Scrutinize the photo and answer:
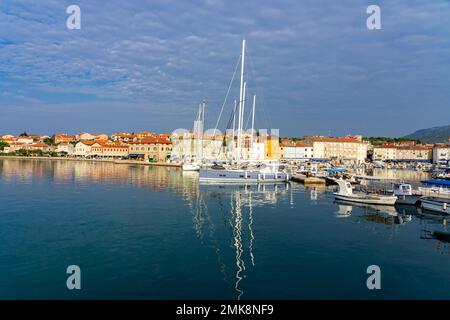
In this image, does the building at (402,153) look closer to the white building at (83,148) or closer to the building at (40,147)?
the white building at (83,148)

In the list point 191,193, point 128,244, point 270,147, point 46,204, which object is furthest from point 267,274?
point 270,147

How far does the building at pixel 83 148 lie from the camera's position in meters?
116

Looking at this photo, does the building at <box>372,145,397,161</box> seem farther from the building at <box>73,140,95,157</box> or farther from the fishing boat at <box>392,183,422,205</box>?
the fishing boat at <box>392,183,422,205</box>

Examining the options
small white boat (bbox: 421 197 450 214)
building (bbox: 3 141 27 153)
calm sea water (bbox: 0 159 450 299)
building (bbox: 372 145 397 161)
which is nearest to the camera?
calm sea water (bbox: 0 159 450 299)

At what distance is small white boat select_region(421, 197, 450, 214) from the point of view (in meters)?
24.9

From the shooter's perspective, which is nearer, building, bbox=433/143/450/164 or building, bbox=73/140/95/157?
building, bbox=433/143/450/164

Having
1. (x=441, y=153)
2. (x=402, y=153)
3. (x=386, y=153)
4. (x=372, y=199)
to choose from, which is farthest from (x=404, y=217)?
(x=402, y=153)

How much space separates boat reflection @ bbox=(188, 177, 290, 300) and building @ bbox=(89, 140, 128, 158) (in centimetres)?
8512

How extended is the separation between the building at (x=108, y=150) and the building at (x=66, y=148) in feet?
38.8

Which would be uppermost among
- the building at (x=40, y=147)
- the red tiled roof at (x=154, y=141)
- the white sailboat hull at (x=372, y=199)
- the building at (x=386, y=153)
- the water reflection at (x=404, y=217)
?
the red tiled roof at (x=154, y=141)

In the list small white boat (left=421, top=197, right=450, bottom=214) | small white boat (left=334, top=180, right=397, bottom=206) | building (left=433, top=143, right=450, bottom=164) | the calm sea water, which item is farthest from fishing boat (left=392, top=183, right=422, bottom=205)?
building (left=433, top=143, right=450, bottom=164)

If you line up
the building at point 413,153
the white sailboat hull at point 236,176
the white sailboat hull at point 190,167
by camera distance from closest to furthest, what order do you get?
the white sailboat hull at point 236,176
the white sailboat hull at point 190,167
the building at point 413,153

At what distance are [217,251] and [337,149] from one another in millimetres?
107757

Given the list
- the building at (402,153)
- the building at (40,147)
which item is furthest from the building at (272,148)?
the building at (40,147)
